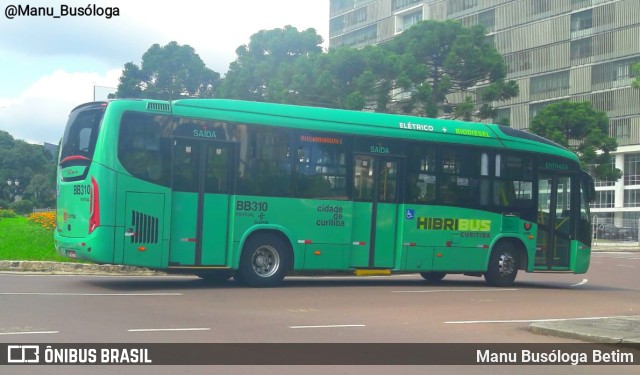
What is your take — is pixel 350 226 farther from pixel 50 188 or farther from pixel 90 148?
pixel 50 188

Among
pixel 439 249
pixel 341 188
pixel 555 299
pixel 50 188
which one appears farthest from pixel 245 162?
pixel 50 188

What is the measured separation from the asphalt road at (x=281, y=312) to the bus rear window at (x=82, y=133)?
243 centimetres

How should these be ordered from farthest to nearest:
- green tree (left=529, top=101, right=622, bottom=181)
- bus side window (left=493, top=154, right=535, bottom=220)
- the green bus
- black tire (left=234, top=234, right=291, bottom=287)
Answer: green tree (left=529, top=101, right=622, bottom=181)
bus side window (left=493, top=154, right=535, bottom=220)
black tire (left=234, top=234, right=291, bottom=287)
the green bus

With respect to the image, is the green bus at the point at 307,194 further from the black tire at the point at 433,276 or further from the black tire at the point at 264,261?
the black tire at the point at 433,276

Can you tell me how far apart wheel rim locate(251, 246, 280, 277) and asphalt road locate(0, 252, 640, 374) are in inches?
16.9

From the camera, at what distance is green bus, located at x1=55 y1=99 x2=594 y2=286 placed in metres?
14.2

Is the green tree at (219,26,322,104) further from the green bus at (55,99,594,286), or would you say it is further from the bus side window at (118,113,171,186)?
the bus side window at (118,113,171,186)

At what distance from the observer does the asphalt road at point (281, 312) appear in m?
8.92

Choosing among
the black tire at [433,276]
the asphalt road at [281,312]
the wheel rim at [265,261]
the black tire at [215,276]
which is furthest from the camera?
the black tire at [433,276]

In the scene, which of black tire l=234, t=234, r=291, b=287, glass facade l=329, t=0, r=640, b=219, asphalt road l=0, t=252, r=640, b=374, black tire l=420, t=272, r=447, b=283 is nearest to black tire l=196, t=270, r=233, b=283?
asphalt road l=0, t=252, r=640, b=374

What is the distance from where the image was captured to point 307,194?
16.0 metres

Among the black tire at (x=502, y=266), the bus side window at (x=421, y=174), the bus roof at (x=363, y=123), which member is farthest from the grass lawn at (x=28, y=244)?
the black tire at (x=502, y=266)

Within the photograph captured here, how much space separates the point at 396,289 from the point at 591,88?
190 feet

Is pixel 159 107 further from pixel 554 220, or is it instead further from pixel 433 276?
pixel 554 220
